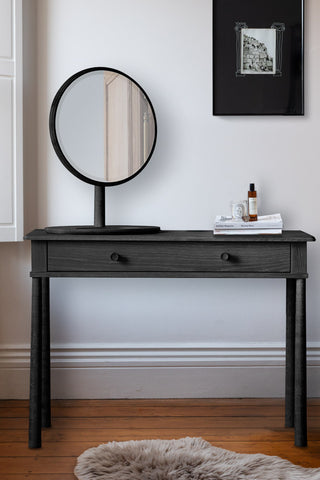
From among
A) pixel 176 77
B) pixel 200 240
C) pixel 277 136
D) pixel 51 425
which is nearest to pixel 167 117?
pixel 176 77

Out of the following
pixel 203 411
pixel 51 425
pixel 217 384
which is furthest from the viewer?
pixel 217 384

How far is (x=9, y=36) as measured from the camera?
2273 millimetres

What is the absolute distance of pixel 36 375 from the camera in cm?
199

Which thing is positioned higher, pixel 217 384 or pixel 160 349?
pixel 160 349

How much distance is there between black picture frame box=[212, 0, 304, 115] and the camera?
2.43 m

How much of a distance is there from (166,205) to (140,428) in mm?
987

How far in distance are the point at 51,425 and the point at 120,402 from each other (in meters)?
0.37

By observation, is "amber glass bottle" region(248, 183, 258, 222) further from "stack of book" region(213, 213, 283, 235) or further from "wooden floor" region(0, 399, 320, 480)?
"wooden floor" region(0, 399, 320, 480)

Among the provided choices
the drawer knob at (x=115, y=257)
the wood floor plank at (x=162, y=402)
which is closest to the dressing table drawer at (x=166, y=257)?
the drawer knob at (x=115, y=257)

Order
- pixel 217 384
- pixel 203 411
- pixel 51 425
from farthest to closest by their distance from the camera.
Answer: pixel 217 384 → pixel 203 411 → pixel 51 425

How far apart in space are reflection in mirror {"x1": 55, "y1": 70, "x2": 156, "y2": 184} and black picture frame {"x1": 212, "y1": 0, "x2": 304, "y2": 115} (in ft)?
1.23

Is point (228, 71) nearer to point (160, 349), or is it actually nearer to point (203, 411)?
point (160, 349)

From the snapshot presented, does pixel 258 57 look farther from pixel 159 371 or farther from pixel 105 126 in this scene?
pixel 159 371

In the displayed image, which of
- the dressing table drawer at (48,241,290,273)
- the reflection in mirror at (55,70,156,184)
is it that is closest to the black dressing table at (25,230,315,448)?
the dressing table drawer at (48,241,290,273)
